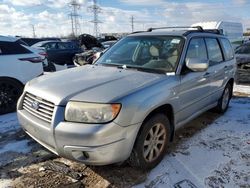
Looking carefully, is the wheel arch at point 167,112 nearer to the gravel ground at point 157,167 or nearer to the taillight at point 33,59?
the gravel ground at point 157,167

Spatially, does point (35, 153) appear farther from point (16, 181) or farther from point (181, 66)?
point (181, 66)

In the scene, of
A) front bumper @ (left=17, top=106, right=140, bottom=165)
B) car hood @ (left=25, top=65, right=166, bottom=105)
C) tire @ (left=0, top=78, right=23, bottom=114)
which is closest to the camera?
front bumper @ (left=17, top=106, right=140, bottom=165)

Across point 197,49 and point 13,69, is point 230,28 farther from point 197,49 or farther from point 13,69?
point 13,69

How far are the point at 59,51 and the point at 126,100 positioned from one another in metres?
14.6

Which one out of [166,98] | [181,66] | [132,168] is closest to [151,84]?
[166,98]

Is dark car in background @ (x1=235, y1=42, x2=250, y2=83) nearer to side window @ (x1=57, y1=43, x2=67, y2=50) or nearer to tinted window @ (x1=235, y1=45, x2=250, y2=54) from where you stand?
tinted window @ (x1=235, y1=45, x2=250, y2=54)

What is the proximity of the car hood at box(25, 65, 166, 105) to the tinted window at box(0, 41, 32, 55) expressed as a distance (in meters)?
2.55

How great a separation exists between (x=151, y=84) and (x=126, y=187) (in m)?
1.21

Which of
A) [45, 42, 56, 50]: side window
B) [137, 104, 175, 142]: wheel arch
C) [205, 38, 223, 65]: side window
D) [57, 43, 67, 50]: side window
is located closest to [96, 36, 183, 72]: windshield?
[137, 104, 175, 142]: wheel arch

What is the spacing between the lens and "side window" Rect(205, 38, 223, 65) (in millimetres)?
5090

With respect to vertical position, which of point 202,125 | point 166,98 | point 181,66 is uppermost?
point 181,66

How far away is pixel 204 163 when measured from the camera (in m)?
3.83

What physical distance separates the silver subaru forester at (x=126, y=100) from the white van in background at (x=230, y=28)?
1479 centimetres

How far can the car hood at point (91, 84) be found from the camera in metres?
3.10
